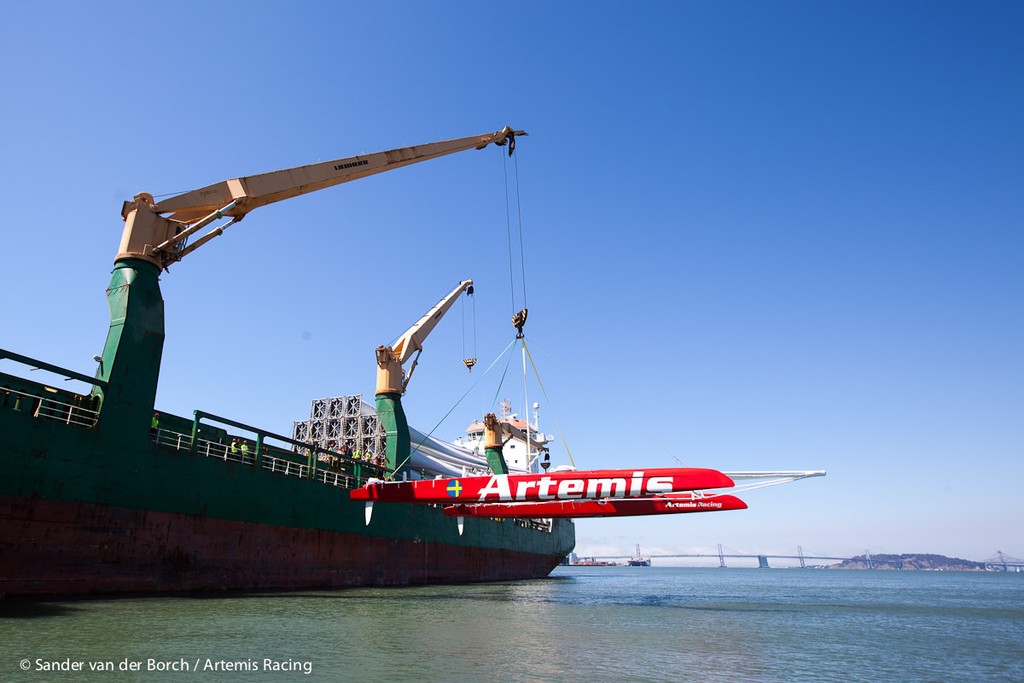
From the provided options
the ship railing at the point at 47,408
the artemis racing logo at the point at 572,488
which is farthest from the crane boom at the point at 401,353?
the ship railing at the point at 47,408

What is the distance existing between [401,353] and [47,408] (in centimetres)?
1804

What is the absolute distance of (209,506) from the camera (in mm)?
17656

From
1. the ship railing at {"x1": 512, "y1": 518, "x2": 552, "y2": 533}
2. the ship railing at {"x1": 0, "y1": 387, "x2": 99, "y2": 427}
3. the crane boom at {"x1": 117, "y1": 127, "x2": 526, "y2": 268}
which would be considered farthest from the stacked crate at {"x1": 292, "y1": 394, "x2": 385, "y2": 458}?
the ship railing at {"x1": 0, "y1": 387, "x2": 99, "y2": 427}

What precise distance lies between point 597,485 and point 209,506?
11.1 m

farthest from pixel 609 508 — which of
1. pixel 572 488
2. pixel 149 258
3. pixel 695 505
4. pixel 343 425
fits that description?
pixel 343 425

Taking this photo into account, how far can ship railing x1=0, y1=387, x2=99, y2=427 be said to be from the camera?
45.5 ft

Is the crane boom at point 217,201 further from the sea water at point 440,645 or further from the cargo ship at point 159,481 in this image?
the sea water at point 440,645

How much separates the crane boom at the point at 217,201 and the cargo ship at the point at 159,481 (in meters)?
0.04

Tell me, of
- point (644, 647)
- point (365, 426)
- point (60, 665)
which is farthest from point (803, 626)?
point (365, 426)

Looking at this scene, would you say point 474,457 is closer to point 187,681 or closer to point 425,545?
point 425,545

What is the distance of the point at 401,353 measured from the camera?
103 ft

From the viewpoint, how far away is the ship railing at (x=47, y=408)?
13.9 metres

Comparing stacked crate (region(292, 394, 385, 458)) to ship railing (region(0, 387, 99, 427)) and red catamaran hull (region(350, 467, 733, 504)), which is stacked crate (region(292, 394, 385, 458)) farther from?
ship railing (region(0, 387, 99, 427))

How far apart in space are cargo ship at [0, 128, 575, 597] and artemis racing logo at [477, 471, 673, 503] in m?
7.26
